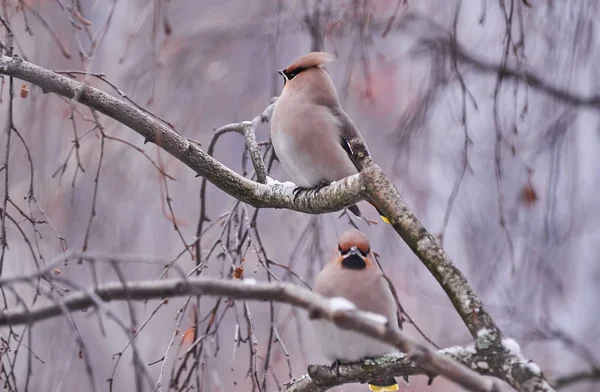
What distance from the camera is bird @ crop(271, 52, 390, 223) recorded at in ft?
12.3

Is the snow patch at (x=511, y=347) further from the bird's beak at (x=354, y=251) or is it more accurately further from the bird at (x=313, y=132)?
the bird at (x=313, y=132)

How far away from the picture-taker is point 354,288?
3395 mm

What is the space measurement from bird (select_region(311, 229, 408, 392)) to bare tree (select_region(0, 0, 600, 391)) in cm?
16

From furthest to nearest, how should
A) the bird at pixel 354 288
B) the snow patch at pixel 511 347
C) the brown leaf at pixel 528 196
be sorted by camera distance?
the brown leaf at pixel 528 196 → the bird at pixel 354 288 → the snow patch at pixel 511 347

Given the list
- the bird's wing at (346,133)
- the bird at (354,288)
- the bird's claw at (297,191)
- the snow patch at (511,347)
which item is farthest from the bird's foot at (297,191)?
the snow patch at (511,347)

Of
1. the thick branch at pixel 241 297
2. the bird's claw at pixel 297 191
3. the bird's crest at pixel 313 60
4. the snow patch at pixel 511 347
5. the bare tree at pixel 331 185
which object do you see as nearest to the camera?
the thick branch at pixel 241 297

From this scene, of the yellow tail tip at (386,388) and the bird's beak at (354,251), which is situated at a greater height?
the bird's beak at (354,251)

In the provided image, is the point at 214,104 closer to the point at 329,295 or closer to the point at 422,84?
the point at 422,84

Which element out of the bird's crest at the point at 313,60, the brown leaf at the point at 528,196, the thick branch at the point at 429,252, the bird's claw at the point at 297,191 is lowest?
the thick branch at the point at 429,252

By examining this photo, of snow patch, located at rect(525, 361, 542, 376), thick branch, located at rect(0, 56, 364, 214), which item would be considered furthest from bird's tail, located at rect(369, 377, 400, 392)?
snow patch, located at rect(525, 361, 542, 376)

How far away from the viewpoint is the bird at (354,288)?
10.8ft

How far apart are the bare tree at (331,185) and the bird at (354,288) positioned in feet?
0.54

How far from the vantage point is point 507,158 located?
15.2ft

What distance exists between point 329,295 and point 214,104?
1.63m
